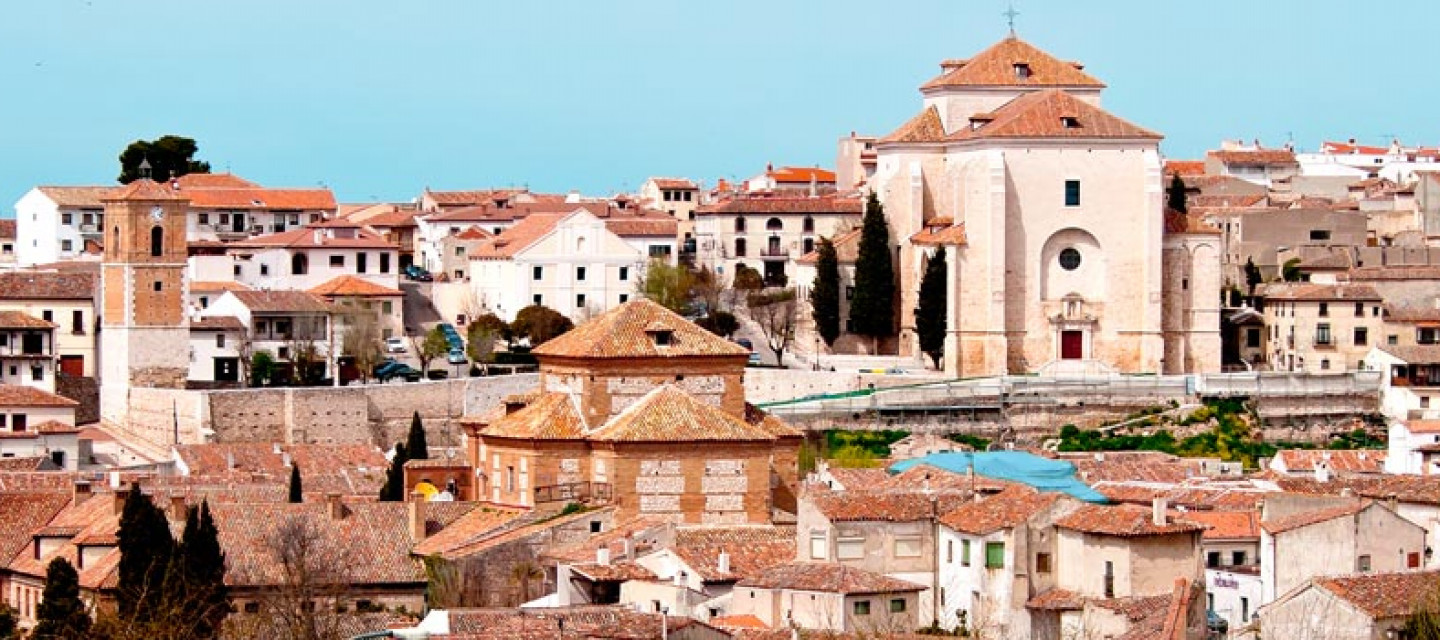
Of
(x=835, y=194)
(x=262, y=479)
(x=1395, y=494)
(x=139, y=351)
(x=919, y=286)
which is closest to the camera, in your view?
(x=1395, y=494)

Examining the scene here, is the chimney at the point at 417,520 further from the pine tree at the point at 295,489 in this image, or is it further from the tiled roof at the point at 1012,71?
the tiled roof at the point at 1012,71

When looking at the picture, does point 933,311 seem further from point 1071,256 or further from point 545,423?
point 545,423

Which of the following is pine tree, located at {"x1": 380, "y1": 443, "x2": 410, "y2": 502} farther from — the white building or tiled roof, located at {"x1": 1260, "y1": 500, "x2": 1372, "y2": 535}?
the white building

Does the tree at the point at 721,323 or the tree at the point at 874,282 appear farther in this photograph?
the tree at the point at 721,323

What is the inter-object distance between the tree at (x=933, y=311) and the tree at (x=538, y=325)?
7.90 meters

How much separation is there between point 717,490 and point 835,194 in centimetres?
4640

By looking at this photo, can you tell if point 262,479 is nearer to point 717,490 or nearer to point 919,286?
point 717,490

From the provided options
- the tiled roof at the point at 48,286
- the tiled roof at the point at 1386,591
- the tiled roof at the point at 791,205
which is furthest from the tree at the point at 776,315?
the tiled roof at the point at 1386,591

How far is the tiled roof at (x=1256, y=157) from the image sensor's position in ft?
368

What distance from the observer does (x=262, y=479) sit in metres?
59.3

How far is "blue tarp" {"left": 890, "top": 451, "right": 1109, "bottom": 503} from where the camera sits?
4822 centimetres

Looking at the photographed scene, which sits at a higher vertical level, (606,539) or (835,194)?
(835,194)

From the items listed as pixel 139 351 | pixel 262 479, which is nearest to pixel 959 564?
pixel 262 479

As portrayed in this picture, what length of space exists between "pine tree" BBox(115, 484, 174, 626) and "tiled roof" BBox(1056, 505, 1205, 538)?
10.6 metres
